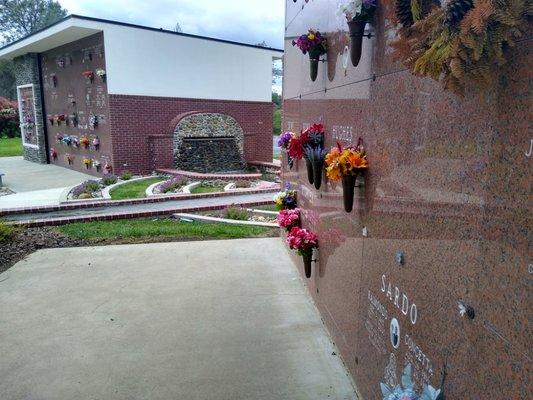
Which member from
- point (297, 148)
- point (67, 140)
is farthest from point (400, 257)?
point (67, 140)

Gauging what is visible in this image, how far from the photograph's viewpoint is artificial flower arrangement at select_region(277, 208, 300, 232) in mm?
5559

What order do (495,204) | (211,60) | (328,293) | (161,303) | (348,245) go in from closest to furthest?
(495,204), (348,245), (328,293), (161,303), (211,60)

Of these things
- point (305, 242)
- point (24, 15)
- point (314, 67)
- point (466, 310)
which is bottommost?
point (305, 242)

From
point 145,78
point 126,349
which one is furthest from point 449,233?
point 145,78

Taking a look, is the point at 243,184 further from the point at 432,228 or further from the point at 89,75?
the point at 432,228

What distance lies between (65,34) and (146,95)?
3369 millimetres

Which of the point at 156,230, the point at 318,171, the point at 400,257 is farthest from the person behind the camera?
the point at 156,230

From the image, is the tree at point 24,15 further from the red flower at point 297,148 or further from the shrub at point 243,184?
the red flower at point 297,148

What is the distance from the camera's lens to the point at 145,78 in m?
15.2

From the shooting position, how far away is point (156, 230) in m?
7.71

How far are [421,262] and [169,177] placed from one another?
42.7ft

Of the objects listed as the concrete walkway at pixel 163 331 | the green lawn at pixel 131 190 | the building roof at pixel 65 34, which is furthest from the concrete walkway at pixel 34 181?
the concrete walkway at pixel 163 331

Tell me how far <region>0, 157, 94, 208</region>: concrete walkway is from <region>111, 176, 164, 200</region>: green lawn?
1398 millimetres

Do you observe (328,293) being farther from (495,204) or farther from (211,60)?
(211,60)
